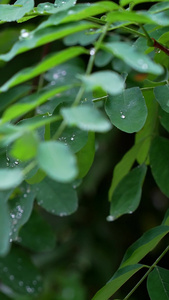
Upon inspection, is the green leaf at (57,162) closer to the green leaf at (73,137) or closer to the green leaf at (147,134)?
the green leaf at (73,137)

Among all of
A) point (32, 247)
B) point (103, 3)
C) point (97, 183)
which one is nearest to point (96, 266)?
point (97, 183)

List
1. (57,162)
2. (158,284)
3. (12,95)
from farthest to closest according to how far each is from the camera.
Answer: (12,95), (158,284), (57,162)

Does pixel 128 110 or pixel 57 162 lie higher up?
pixel 57 162

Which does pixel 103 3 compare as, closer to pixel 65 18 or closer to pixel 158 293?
pixel 65 18

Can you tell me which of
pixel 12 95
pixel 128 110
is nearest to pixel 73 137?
pixel 128 110

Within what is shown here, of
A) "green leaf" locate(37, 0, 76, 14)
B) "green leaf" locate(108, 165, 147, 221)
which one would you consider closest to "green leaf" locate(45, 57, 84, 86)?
"green leaf" locate(108, 165, 147, 221)

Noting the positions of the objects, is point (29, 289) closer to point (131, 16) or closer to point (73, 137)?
point (73, 137)
